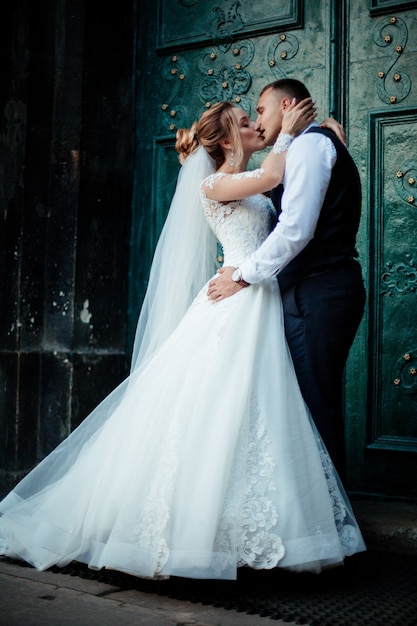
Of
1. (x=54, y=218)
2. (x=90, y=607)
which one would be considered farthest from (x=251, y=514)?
(x=54, y=218)

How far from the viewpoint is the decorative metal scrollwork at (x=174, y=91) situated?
494cm

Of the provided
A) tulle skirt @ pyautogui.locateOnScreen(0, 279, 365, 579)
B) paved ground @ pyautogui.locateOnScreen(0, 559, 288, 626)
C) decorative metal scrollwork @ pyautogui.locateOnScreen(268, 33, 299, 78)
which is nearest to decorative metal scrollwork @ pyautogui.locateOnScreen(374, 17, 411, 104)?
decorative metal scrollwork @ pyautogui.locateOnScreen(268, 33, 299, 78)

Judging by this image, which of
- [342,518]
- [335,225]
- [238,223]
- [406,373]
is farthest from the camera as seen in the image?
[406,373]

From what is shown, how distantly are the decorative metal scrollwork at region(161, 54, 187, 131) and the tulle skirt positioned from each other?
5.65 feet

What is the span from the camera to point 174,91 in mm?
4965

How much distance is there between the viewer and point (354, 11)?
439cm

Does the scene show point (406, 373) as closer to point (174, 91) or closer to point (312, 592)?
point (312, 592)

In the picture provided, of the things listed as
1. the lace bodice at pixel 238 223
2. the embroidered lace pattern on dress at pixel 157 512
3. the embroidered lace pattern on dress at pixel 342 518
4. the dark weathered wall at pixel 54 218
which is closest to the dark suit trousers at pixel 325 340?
the embroidered lace pattern on dress at pixel 342 518

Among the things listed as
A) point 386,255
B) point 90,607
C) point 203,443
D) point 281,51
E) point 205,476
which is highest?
point 281,51

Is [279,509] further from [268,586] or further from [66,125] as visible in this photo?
[66,125]

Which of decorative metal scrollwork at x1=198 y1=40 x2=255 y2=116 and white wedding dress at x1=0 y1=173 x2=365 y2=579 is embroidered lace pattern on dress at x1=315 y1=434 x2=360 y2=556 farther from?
decorative metal scrollwork at x1=198 y1=40 x2=255 y2=116

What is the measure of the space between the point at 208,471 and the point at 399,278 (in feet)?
5.79

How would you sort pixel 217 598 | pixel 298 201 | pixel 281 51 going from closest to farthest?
1. pixel 217 598
2. pixel 298 201
3. pixel 281 51

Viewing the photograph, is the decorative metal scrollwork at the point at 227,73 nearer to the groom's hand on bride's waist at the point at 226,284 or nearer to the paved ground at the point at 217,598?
the groom's hand on bride's waist at the point at 226,284
